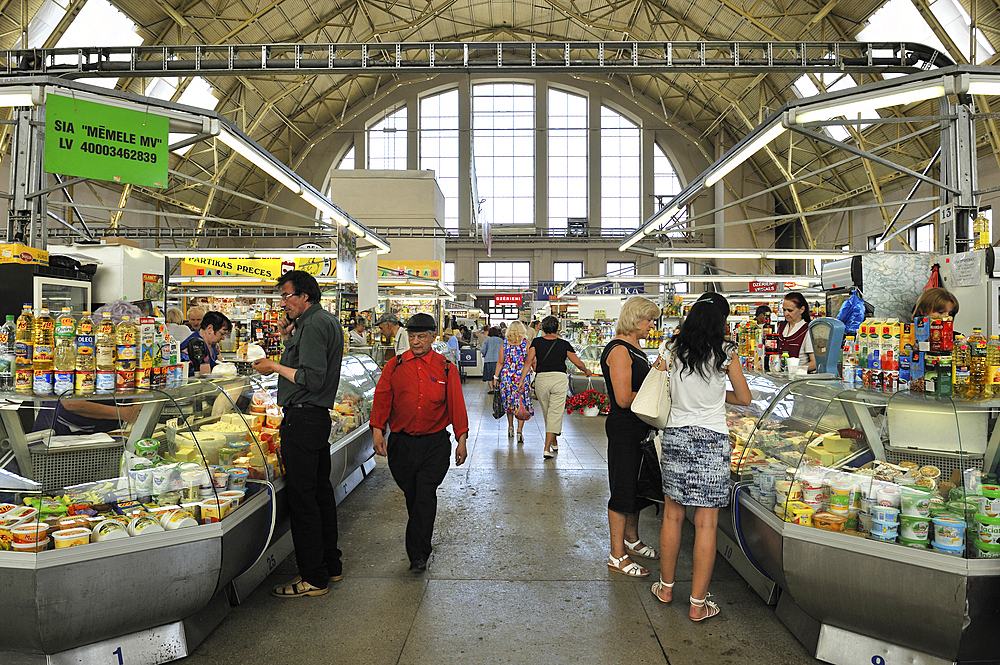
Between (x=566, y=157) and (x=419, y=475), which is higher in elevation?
(x=566, y=157)

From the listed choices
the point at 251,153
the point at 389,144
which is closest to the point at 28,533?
the point at 251,153

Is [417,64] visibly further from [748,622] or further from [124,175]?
[748,622]

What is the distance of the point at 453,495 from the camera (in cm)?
564

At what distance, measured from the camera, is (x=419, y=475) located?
3.92 meters

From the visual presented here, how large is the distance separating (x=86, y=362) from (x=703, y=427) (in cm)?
302

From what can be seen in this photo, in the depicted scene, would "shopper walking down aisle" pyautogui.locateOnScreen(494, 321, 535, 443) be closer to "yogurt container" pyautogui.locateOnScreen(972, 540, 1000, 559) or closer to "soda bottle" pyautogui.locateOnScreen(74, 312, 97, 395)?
"soda bottle" pyautogui.locateOnScreen(74, 312, 97, 395)

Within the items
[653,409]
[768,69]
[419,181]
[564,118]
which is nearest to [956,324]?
[653,409]

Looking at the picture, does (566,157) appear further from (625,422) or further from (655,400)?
(655,400)

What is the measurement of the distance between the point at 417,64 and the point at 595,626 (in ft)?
22.3

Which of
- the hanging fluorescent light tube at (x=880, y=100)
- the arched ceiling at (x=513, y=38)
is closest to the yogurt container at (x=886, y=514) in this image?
the hanging fluorescent light tube at (x=880, y=100)

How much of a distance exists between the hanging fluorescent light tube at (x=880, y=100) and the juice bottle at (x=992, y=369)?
1.62 m

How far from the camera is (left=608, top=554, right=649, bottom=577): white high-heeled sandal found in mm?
3805

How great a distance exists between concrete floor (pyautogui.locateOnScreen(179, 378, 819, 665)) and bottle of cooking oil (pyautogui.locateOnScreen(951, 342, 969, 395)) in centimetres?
145

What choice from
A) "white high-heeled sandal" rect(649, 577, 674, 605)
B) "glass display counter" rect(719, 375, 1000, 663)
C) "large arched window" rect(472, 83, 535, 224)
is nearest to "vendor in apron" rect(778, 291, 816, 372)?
"glass display counter" rect(719, 375, 1000, 663)
